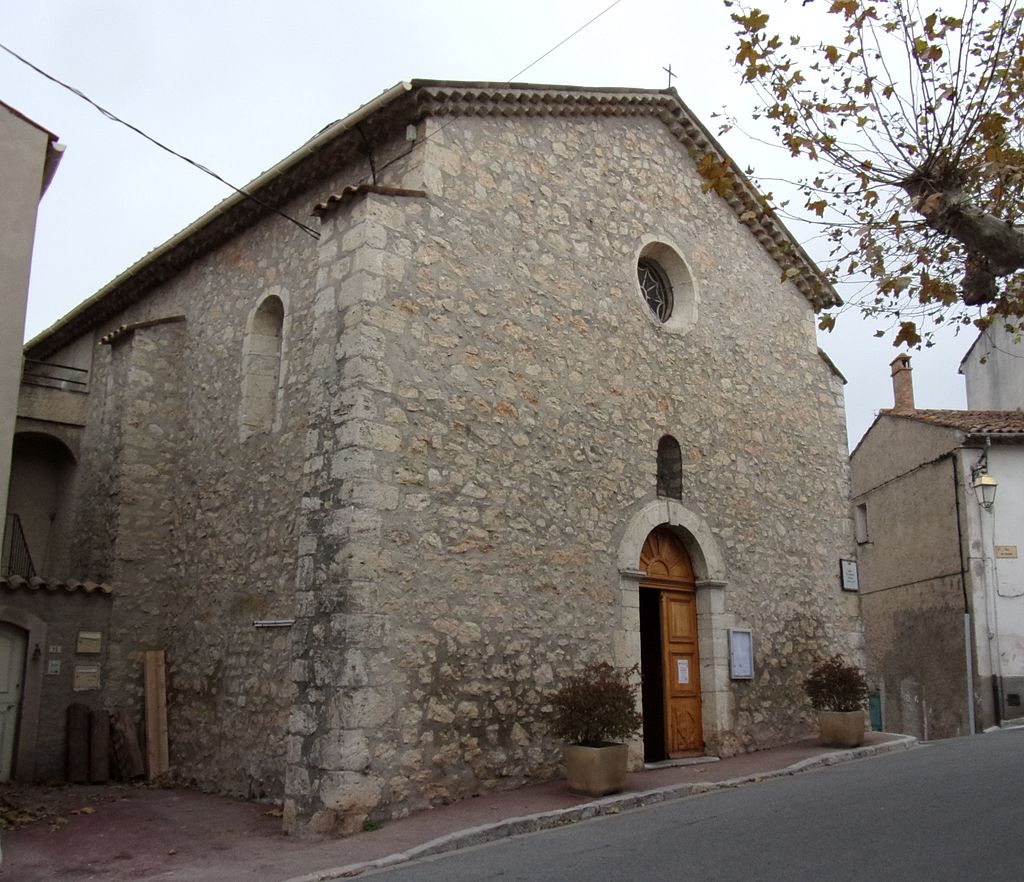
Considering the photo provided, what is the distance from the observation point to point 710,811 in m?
7.36

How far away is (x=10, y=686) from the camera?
1045cm

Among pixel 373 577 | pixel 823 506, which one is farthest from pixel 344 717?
pixel 823 506

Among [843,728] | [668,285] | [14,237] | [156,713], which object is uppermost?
[668,285]

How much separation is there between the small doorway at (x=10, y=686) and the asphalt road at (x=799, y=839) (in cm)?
616

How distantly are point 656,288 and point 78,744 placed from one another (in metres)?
8.57

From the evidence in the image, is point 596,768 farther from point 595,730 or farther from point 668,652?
point 668,652

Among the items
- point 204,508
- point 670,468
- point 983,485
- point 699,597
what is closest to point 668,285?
point 670,468

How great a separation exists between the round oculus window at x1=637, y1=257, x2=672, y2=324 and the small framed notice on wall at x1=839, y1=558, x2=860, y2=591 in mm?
4353

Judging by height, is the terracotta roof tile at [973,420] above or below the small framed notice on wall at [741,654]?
above

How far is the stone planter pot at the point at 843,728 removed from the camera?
1100 centimetres

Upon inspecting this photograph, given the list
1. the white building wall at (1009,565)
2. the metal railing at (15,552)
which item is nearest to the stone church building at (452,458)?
the metal railing at (15,552)

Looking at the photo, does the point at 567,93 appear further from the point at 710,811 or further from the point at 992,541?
the point at 992,541

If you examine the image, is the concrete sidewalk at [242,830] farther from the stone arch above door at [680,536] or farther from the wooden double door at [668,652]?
the stone arch above door at [680,536]

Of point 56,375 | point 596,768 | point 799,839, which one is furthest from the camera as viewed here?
point 56,375
